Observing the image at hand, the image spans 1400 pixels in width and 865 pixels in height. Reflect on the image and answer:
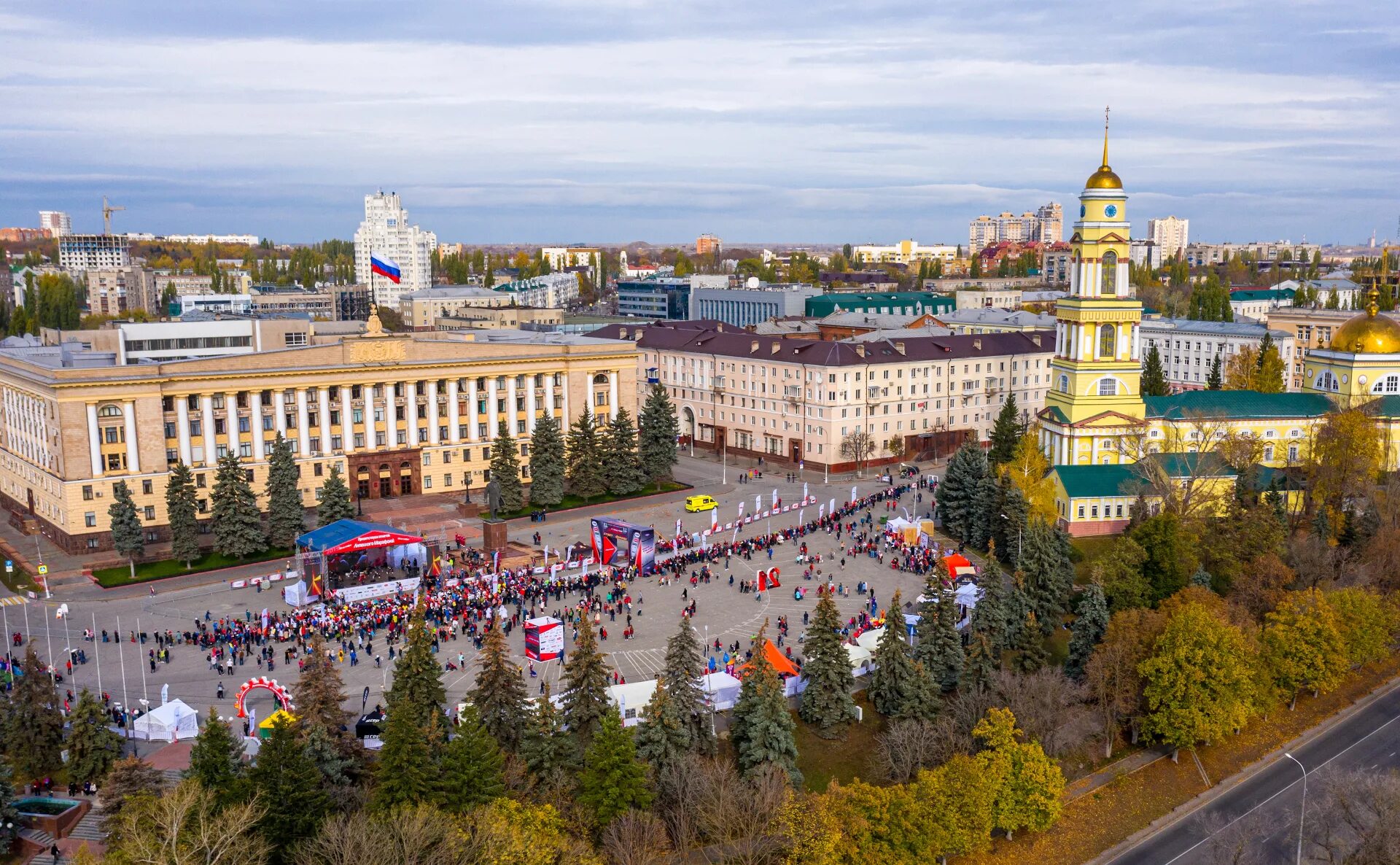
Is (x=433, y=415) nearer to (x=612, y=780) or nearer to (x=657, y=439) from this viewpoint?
(x=657, y=439)

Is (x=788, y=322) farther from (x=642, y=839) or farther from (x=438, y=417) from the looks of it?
(x=642, y=839)

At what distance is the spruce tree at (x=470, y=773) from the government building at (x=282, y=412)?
36.4 m

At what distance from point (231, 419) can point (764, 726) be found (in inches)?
1687

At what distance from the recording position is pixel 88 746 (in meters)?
33.8

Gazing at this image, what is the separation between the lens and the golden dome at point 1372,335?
68.8 meters

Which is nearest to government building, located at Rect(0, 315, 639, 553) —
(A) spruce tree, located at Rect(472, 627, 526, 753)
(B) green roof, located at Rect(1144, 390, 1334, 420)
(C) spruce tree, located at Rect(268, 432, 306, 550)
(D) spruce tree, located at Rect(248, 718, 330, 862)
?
(C) spruce tree, located at Rect(268, 432, 306, 550)

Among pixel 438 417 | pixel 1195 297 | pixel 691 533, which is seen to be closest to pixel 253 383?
pixel 438 417

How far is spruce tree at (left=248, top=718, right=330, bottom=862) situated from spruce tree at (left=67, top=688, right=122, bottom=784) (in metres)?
6.27

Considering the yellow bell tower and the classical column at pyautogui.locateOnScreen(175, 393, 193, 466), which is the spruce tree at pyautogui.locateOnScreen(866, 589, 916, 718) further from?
the classical column at pyautogui.locateOnScreen(175, 393, 193, 466)

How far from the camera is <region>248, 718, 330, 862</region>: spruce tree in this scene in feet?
97.2

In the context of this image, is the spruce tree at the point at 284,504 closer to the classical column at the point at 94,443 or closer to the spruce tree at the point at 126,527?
the spruce tree at the point at 126,527

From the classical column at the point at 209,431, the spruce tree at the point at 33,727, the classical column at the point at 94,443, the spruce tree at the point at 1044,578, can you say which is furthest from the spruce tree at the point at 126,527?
the spruce tree at the point at 1044,578

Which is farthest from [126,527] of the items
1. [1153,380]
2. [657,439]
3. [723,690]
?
[1153,380]

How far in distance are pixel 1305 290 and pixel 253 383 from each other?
430 ft
